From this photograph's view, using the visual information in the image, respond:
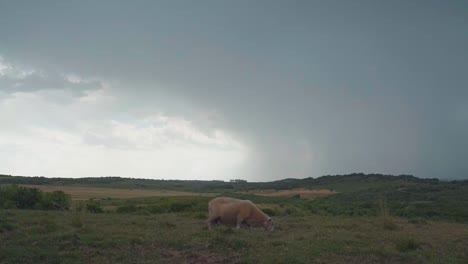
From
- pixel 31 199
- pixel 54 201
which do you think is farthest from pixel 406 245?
pixel 31 199

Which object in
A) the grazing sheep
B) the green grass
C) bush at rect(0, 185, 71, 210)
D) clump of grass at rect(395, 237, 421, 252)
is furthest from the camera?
bush at rect(0, 185, 71, 210)

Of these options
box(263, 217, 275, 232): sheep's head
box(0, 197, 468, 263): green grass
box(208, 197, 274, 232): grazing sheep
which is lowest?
box(0, 197, 468, 263): green grass

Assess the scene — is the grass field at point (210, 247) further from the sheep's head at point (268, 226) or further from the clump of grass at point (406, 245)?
the sheep's head at point (268, 226)

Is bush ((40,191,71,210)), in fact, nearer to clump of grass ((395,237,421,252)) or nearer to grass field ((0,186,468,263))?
grass field ((0,186,468,263))

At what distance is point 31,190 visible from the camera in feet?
111

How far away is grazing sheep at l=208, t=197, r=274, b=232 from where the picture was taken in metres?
16.9

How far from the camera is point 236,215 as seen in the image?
55.6 ft

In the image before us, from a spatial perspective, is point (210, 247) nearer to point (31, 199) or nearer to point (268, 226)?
point (268, 226)

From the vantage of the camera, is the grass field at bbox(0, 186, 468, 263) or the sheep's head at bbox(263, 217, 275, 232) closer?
the grass field at bbox(0, 186, 468, 263)

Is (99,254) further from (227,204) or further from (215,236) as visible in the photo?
(227,204)

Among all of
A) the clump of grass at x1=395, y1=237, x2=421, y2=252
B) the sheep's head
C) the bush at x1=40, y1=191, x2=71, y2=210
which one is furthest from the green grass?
the bush at x1=40, y1=191, x2=71, y2=210

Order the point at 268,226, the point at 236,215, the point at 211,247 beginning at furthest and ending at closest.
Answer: the point at 268,226, the point at 236,215, the point at 211,247

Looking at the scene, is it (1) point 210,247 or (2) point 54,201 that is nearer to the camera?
(1) point 210,247

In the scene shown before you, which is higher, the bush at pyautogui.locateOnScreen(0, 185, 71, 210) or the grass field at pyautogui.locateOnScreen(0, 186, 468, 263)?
the bush at pyautogui.locateOnScreen(0, 185, 71, 210)
